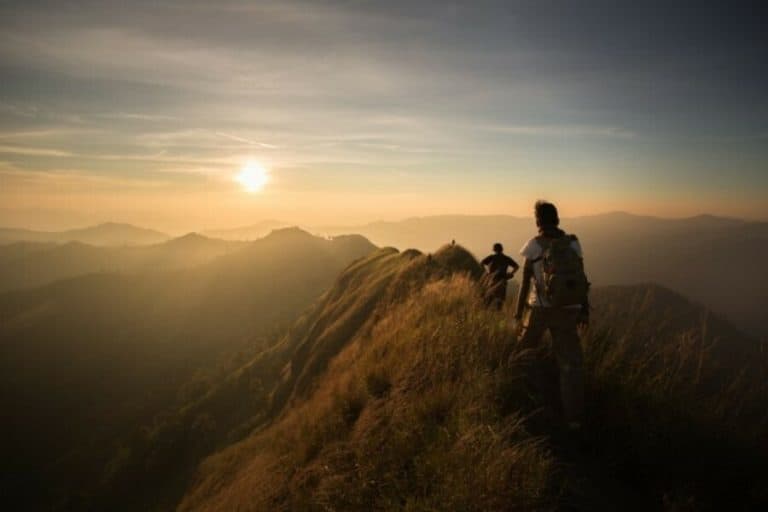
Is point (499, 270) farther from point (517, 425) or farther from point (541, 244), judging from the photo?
point (517, 425)

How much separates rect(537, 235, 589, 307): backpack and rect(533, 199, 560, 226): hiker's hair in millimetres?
278

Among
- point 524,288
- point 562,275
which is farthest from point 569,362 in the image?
point 524,288

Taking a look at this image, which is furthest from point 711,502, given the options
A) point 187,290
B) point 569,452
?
point 187,290

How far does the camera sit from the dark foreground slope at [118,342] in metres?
69.7

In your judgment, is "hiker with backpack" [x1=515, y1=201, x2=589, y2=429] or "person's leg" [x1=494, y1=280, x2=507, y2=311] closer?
"hiker with backpack" [x1=515, y1=201, x2=589, y2=429]

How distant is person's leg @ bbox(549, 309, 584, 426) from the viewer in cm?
503

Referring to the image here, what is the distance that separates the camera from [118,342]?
124812mm

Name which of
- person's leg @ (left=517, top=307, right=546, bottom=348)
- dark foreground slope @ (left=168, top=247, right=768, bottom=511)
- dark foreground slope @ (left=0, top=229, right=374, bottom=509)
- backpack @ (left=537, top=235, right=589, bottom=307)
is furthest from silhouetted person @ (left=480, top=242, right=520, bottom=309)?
dark foreground slope @ (left=0, top=229, right=374, bottom=509)

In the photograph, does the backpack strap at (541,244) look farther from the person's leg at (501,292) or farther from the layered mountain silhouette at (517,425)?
the person's leg at (501,292)

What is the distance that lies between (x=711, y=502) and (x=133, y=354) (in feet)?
461

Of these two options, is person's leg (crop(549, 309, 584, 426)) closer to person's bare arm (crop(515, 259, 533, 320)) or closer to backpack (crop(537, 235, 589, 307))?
backpack (crop(537, 235, 589, 307))

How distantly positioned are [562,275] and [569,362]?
1176mm

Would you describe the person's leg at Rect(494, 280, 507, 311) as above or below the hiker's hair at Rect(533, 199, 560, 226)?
below

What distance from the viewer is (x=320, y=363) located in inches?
781
